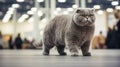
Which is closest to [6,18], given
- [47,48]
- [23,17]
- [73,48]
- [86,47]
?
[23,17]

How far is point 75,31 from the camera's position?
4469mm

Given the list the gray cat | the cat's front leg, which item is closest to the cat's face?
the gray cat

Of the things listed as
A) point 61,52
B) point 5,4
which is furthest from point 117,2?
point 61,52

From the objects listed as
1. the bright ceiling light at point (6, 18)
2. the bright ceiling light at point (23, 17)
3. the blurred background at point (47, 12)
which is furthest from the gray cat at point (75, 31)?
the bright ceiling light at point (6, 18)

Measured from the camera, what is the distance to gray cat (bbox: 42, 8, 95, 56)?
4.31m

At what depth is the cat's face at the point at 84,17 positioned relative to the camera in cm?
427

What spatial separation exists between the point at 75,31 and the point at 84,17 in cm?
26

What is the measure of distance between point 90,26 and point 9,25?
2827 cm

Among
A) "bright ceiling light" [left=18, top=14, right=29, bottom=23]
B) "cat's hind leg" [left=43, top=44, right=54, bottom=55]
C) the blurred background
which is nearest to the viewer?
"cat's hind leg" [left=43, top=44, right=54, bottom=55]

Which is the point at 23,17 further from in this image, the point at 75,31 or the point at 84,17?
the point at 84,17

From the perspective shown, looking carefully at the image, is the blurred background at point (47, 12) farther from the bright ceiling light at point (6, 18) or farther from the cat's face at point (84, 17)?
the cat's face at point (84, 17)

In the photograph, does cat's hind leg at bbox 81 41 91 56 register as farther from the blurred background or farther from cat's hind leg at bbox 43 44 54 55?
the blurred background

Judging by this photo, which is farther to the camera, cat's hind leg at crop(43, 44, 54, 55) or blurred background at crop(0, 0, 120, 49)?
blurred background at crop(0, 0, 120, 49)

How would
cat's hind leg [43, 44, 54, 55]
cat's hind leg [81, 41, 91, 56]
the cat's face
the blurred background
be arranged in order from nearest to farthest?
the cat's face, cat's hind leg [81, 41, 91, 56], cat's hind leg [43, 44, 54, 55], the blurred background
